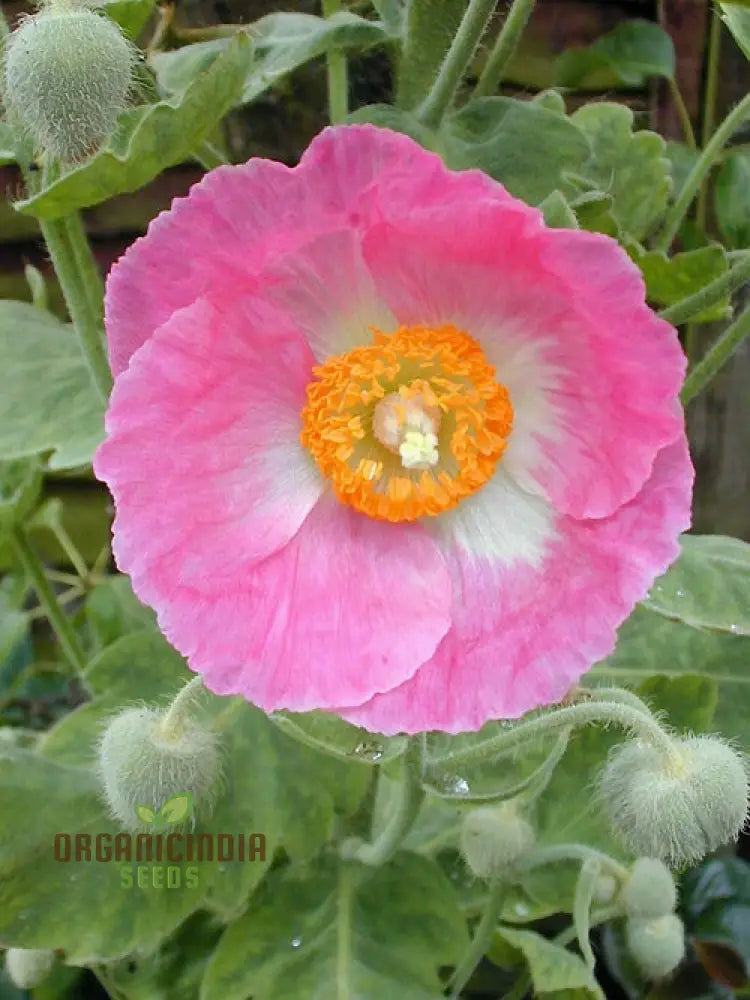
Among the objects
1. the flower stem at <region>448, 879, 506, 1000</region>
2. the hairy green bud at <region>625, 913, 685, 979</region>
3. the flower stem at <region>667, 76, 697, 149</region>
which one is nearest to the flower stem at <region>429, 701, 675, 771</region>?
the flower stem at <region>448, 879, 506, 1000</region>

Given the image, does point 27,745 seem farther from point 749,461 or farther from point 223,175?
point 749,461

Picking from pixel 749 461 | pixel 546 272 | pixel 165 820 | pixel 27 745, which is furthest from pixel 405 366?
pixel 749 461

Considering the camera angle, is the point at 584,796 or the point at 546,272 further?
the point at 584,796

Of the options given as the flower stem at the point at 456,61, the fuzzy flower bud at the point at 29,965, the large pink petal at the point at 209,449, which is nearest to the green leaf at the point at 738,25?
the flower stem at the point at 456,61

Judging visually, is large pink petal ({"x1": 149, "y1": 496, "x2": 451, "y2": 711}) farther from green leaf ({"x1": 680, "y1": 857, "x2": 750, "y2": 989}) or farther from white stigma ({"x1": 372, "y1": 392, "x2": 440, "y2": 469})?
green leaf ({"x1": 680, "y1": 857, "x2": 750, "y2": 989})

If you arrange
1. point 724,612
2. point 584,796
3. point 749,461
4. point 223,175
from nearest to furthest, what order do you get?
1. point 223,175
2. point 724,612
3. point 584,796
4. point 749,461

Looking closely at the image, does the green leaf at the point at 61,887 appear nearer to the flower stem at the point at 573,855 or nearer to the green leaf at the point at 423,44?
the flower stem at the point at 573,855
